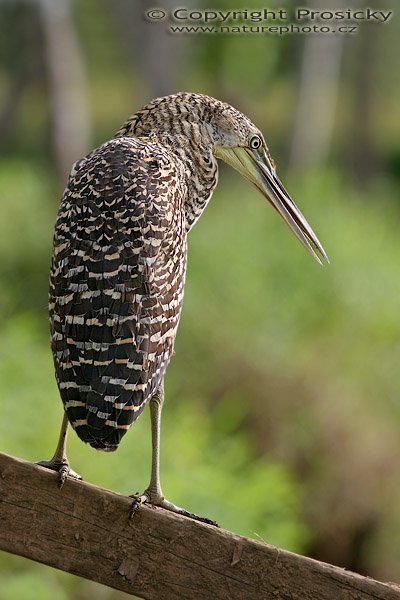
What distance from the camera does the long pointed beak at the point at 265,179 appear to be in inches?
175

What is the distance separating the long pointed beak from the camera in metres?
4.44

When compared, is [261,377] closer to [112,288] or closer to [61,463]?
[61,463]

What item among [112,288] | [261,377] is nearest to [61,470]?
[112,288]

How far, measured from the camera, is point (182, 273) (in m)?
3.99

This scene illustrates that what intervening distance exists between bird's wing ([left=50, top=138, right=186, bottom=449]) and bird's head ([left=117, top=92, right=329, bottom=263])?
0.35m

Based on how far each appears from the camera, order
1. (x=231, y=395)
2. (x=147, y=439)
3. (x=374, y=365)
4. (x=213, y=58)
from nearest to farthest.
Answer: (x=147, y=439) < (x=231, y=395) < (x=374, y=365) < (x=213, y=58)

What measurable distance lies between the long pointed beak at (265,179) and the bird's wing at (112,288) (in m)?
0.47

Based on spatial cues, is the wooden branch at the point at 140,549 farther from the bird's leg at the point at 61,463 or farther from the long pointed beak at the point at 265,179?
the long pointed beak at the point at 265,179

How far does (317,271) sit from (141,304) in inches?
322

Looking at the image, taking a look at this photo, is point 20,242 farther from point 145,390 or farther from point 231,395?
point 145,390

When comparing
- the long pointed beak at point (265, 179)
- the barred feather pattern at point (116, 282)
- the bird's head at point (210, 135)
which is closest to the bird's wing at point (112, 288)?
the barred feather pattern at point (116, 282)

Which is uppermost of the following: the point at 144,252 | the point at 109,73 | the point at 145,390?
the point at 144,252

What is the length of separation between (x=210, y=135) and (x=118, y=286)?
3.15 ft

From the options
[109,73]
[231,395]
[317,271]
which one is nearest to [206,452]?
[231,395]
